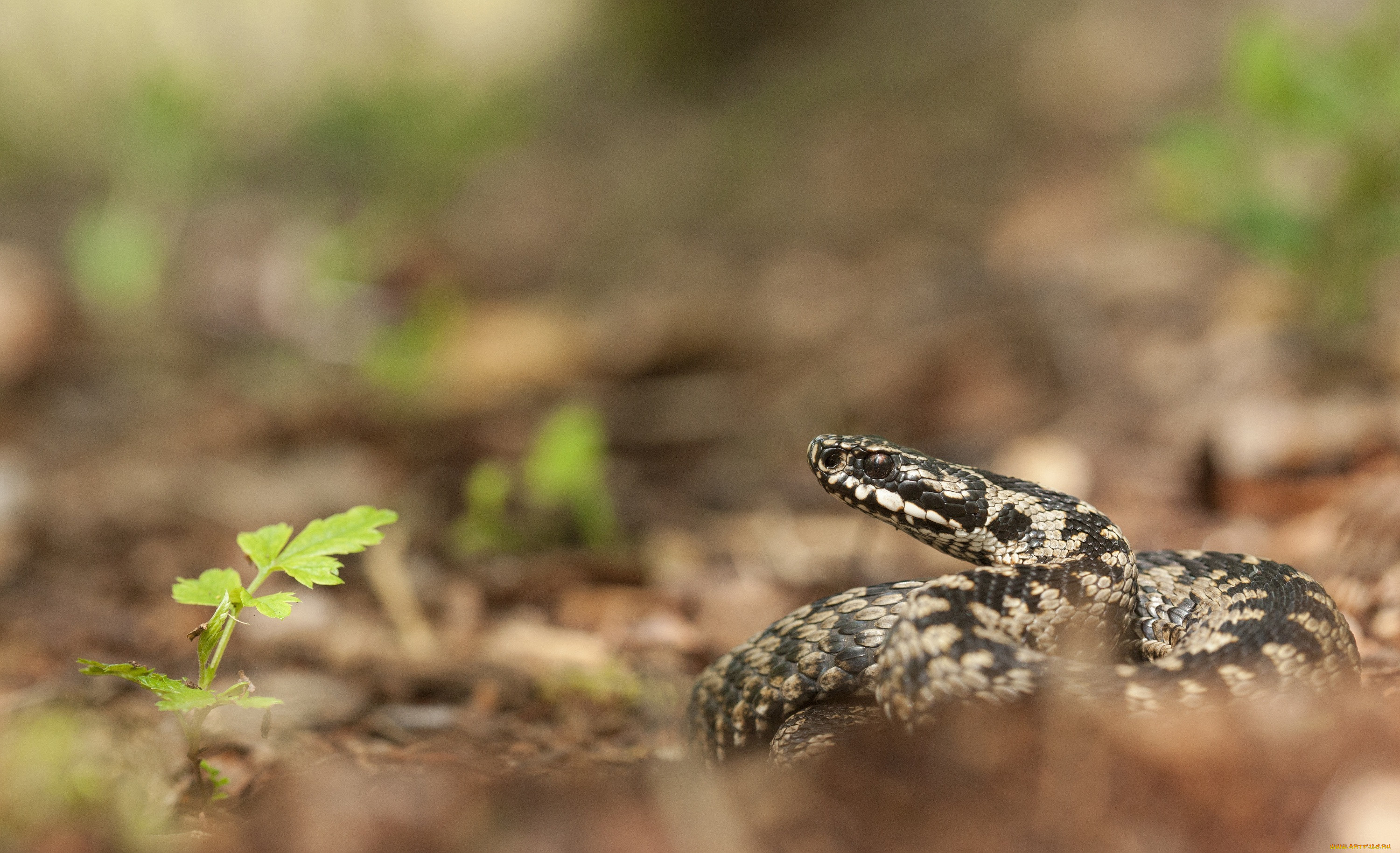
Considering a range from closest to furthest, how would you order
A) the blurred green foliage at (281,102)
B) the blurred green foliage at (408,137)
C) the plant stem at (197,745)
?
the plant stem at (197,745)
the blurred green foliage at (408,137)
the blurred green foliage at (281,102)

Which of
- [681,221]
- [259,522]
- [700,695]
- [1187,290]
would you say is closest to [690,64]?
[681,221]

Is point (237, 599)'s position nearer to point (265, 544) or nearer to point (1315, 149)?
point (265, 544)

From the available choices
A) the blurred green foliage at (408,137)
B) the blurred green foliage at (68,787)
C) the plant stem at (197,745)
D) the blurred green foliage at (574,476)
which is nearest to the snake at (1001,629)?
the plant stem at (197,745)

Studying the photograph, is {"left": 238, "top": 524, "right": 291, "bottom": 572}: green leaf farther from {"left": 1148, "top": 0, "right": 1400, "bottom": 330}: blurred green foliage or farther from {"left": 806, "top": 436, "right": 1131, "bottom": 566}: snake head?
{"left": 1148, "top": 0, "right": 1400, "bottom": 330}: blurred green foliage

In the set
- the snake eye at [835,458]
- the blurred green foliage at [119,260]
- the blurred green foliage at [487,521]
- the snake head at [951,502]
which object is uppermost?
the blurred green foliage at [119,260]

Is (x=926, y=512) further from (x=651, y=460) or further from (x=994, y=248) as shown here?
(x=994, y=248)

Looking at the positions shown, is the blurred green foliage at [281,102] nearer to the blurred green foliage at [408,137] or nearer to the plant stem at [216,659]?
the blurred green foliage at [408,137]
